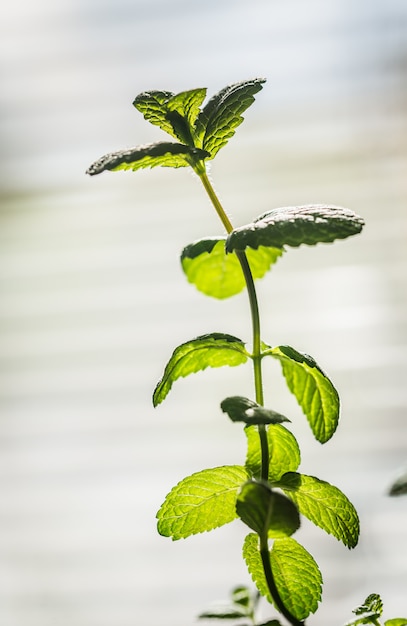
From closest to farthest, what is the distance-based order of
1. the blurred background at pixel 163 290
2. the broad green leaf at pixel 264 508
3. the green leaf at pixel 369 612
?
the broad green leaf at pixel 264 508 < the green leaf at pixel 369 612 < the blurred background at pixel 163 290

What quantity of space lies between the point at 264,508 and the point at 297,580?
0.13 metres

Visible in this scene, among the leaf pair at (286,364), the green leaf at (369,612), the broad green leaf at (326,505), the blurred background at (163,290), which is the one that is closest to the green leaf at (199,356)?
the leaf pair at (286,364)

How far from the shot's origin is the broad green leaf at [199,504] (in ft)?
1.93

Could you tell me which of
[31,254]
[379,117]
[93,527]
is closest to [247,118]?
[379,117]

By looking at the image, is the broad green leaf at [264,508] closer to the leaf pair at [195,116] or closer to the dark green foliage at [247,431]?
the dark green foliage at [247,431]

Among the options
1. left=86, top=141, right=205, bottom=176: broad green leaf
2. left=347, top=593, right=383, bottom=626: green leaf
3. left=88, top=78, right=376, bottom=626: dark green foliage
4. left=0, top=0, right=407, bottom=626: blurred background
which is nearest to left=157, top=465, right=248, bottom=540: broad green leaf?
left=88, top=78, right=376, bottom=626: dark green foliage

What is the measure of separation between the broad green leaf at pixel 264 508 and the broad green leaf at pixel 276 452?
0.32 ft

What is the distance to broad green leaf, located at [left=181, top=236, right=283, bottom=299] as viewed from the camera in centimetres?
64

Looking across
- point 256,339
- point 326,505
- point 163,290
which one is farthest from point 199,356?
point 163,290

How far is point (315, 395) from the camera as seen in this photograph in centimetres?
59

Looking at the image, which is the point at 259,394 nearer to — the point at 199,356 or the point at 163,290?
the point at 199,356

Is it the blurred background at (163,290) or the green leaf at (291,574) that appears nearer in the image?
the green leaf at (291,574)

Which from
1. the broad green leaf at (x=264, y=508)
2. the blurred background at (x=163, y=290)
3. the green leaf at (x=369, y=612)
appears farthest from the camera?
the blurred background at (x=163, y=290)

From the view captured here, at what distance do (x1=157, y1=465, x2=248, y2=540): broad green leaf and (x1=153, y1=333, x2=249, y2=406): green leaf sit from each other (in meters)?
0.07
